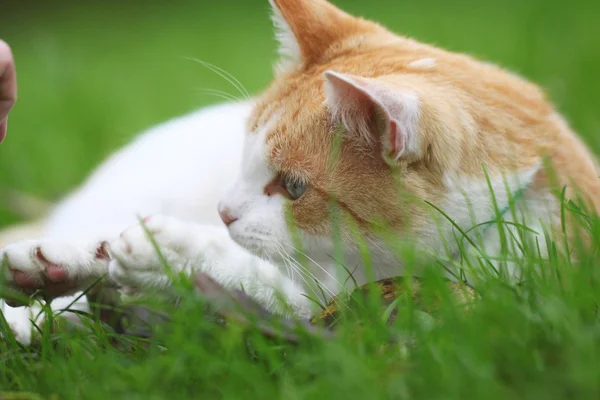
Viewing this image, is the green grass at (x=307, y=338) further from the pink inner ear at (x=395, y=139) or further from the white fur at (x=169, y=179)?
the white fur at (x=169, y=179)

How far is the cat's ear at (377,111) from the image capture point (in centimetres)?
120

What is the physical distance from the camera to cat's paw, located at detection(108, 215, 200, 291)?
132 cm

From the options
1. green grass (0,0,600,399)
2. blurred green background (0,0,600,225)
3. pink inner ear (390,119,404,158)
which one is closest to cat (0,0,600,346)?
pink inner ear (390,119,404,158)

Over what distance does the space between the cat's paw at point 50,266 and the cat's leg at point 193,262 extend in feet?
0.23

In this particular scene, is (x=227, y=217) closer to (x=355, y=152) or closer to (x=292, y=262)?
(x=292, y=262)

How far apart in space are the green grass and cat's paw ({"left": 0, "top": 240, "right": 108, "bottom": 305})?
0.15m

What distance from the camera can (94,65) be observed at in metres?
6.39

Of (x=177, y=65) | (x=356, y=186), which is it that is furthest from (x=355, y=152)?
(x=177, y=65)

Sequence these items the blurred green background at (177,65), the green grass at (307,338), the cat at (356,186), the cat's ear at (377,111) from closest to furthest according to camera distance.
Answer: the green grass at (307,338), the cat's ear at (377,111), the cat at (356,186), the blurred green background at (177,65)

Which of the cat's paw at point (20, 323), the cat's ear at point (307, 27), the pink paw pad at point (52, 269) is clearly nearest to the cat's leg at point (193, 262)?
the pink paw pad at point (52, 269)

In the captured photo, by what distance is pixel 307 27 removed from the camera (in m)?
1.69

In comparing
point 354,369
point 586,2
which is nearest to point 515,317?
point 354,369

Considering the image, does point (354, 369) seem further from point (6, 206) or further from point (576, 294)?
point (6, 206)

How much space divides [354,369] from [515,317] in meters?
0.26
